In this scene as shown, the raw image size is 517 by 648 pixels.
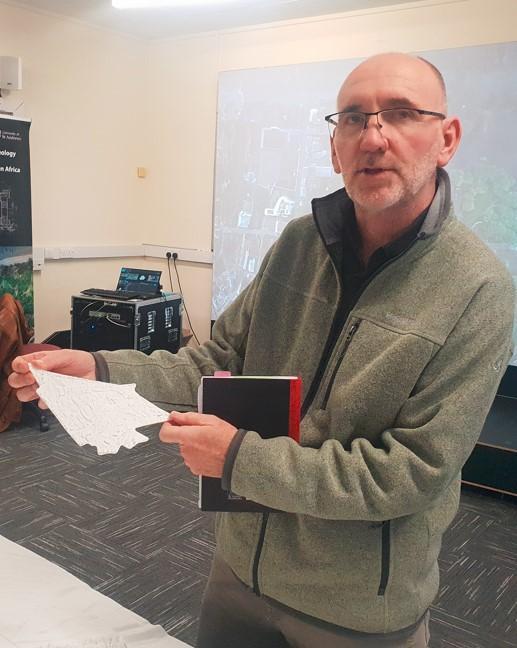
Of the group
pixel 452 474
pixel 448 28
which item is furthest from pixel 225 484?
pixel 448 28

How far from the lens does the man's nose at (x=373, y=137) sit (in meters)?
0.98

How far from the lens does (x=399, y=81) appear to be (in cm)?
98

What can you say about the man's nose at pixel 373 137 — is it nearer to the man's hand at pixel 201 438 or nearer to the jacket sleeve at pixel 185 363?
the jacket sleeve at pixel 185 363

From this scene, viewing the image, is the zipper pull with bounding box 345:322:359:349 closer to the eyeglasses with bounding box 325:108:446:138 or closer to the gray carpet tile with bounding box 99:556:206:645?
the eyeglasses with bounding box 325:108:446:138

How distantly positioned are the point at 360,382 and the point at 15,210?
3.65m

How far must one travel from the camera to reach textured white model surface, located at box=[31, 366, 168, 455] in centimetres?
87

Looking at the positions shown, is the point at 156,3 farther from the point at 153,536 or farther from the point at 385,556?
the point at 385,556

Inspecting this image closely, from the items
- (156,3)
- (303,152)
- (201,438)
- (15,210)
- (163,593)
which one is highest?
(156,3)

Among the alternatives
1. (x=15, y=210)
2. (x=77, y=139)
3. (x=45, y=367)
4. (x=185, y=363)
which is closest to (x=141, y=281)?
(x=15, y=210)

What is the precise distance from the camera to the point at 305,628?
1019 mm

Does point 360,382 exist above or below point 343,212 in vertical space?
below

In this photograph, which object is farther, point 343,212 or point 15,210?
point 15,210

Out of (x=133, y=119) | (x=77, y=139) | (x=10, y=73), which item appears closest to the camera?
(x=10, y=73)

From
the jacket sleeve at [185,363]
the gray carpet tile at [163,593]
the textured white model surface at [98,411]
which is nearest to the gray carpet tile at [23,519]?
the gray carpet tile at [163,593]
